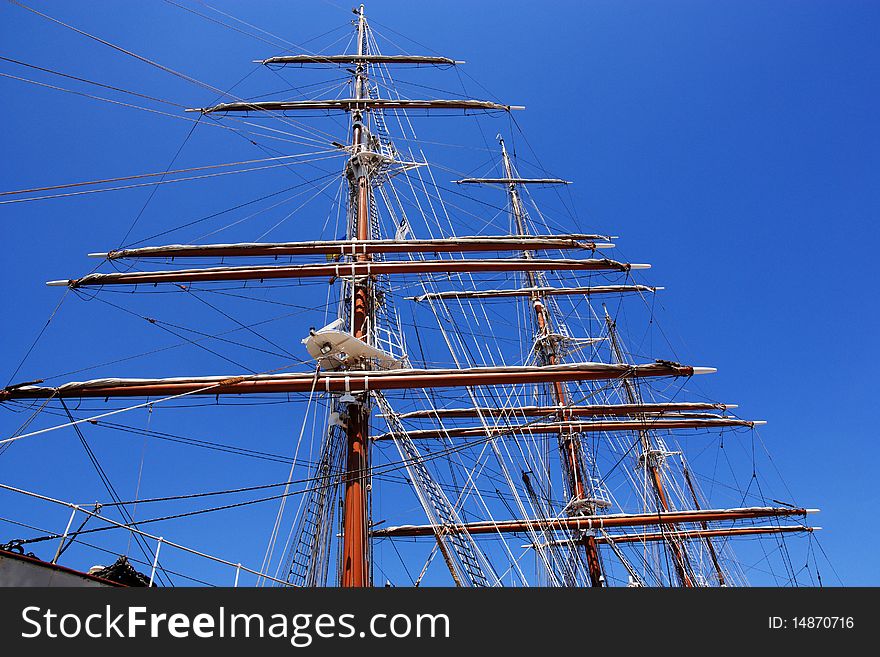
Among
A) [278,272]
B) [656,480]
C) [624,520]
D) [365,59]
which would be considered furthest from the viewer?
[656,480]

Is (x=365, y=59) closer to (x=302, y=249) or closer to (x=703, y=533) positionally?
(x=302, y=249)

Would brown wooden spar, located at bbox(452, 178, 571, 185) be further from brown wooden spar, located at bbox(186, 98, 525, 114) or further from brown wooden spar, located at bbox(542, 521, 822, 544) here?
brown wooden spar, located at bbox(542, 521, 822, 544)

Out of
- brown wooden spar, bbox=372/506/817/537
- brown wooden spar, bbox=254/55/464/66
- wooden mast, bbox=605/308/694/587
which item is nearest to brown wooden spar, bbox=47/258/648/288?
brown wooden spar, bbox=254/55/464/66

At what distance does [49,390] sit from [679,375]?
607 inches

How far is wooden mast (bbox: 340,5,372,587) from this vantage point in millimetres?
11578

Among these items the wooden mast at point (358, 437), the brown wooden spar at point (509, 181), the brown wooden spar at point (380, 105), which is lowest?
the wooden mast at point (358, 437)

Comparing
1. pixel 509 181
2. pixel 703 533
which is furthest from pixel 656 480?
pixel 509 181

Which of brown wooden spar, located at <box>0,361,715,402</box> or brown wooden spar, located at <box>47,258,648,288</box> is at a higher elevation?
brown wooden spar, located at <box>47,258,648,288</box>

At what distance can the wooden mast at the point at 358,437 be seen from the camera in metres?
11.6

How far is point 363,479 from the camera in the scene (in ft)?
42.0

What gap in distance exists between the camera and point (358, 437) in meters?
13.7

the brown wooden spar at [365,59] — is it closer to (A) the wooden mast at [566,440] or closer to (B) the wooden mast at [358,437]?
(B) the wooden mast at [358,437]

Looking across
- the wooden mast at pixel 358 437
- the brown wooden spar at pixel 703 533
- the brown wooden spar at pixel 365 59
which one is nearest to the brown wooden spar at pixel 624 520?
the brown wooden spar at pixel 703 533

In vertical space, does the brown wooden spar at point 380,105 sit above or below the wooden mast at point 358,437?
above
